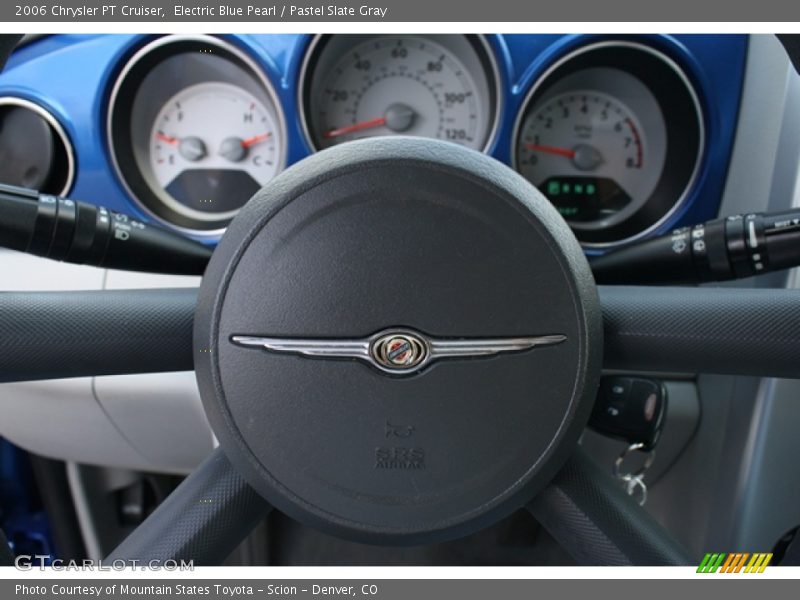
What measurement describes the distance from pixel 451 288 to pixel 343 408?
13 cm

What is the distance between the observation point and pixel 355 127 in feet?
4.12

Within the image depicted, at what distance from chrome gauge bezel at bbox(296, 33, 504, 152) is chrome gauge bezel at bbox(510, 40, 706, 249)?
0.12 feet

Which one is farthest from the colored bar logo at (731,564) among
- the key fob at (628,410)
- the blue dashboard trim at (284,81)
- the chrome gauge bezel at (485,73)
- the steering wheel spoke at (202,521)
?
the chrome gauge bezel at (485,73)

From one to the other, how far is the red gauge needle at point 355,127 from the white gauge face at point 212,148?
0.09 metres

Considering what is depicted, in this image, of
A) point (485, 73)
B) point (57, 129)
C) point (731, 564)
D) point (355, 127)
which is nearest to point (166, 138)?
point (57, 129)

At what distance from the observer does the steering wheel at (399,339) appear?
0.62 meters

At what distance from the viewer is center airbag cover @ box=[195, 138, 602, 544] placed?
0.62 m

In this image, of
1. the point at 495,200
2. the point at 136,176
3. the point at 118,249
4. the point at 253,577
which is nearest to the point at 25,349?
the point at 118,249

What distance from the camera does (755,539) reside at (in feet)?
3.37

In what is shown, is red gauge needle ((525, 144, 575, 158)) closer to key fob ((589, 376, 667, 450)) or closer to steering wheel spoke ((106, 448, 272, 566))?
key fob ((589, 376, 667, 450))

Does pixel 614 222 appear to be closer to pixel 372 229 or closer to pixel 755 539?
pixel 755 539

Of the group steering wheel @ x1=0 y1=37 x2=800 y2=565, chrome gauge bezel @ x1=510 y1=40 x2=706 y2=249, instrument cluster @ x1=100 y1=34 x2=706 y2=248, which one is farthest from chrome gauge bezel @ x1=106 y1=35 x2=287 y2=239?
steering wheel @ x1=0 y1=37 x2=800 y2=565

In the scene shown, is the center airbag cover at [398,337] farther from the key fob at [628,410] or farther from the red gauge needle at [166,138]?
the red gauge needle at [166,138]

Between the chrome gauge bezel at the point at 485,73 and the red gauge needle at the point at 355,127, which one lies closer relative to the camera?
the chrome gauge bezel at the point at 485,73
